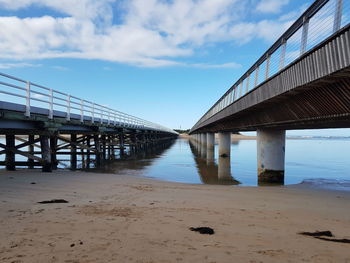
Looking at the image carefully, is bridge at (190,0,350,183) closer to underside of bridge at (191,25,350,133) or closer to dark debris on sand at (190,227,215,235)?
underside of bridge at (191,25,350,133)

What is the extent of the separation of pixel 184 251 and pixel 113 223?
1.54m

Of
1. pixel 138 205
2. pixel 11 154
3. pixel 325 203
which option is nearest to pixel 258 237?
pixel 138 205

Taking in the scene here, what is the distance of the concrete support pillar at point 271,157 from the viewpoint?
47.1 ft

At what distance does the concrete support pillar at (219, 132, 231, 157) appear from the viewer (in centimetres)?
3061

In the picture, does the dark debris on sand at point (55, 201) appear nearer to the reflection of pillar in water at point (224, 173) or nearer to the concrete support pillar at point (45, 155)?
the concrete support pillar at point (45, 155)

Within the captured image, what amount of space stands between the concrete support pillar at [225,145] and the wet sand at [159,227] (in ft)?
76.2

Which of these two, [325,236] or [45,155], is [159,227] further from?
[45,155]

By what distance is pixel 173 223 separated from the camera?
15.5 ft

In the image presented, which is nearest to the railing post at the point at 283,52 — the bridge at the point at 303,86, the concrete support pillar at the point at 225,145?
the bridge at the point at 303,86

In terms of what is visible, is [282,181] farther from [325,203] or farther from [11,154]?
[11,154]

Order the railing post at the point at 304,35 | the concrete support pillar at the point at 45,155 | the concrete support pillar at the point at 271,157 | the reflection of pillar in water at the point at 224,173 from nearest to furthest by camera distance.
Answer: the railing post at the point at 304,35 → the concrete support pillar at the point at 45,155 → the concrete support pillar at the point at 271,157 → the reflection of pillar in water at the point at 224,173

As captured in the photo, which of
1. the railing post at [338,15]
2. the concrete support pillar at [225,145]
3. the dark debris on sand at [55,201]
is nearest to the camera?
the dark debris on sand at [55,201]

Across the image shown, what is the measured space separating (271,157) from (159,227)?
1142 cm

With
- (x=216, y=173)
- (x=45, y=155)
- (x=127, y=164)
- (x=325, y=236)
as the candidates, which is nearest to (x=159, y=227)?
(x=325, y=236)
